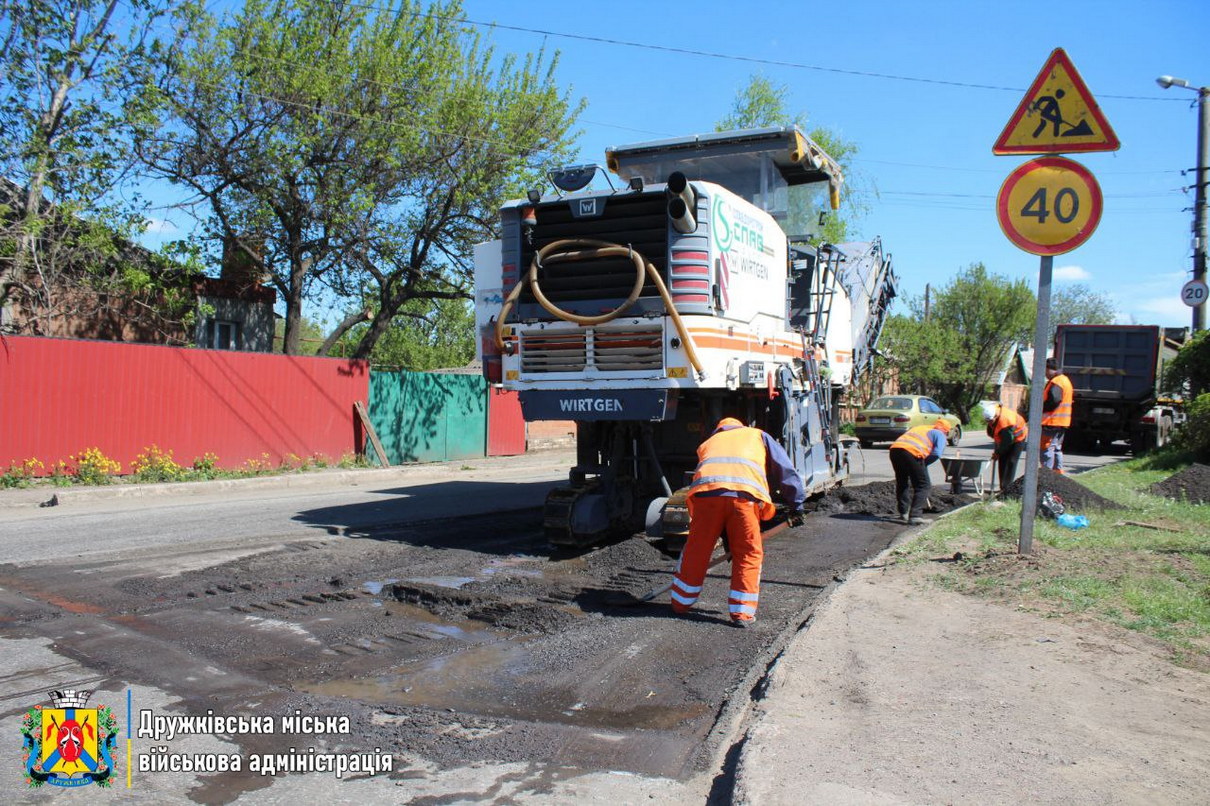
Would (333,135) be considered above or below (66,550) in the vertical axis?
above

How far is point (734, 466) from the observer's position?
5.90 metres

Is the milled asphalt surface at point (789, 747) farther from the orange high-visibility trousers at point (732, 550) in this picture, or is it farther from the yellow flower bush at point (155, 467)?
the yellow flower bush at point (155, 467)

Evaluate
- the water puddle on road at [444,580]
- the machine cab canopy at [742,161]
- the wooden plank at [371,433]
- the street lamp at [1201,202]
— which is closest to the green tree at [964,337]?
the street lamp at [1201,202]

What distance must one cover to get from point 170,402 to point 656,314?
10.5m

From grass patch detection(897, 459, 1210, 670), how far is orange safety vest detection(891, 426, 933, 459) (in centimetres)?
76

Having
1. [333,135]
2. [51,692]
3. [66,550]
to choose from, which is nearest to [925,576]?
[51,692]

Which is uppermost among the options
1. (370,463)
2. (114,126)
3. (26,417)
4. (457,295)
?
(114,126)

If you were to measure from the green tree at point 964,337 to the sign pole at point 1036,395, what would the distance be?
32.8m

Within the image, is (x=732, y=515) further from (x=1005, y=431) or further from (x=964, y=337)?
(x=964, y=337)

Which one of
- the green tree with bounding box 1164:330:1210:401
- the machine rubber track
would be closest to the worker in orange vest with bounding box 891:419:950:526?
the machine rubber track

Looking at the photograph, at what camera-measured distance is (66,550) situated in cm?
817

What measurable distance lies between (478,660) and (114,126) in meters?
14.3

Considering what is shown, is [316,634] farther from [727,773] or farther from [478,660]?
[727,773]

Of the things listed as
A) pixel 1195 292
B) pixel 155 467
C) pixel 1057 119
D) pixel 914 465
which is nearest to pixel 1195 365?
pixel 1195 292
